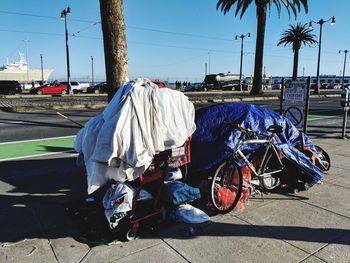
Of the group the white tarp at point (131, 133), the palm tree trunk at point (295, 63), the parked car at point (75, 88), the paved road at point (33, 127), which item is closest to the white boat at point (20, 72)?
the parked car at point (75, 88)

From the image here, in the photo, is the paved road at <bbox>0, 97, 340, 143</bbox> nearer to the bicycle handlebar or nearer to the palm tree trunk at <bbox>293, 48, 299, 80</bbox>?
the bicycle handlebar

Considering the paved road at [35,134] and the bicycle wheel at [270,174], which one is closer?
the bicycle wheel at [270,174]

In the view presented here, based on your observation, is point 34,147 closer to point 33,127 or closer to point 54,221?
point 33,127

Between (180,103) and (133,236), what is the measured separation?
155 cm

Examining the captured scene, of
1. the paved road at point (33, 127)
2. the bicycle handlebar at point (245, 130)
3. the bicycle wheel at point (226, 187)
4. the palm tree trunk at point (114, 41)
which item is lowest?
the paved road at point (33, 127)

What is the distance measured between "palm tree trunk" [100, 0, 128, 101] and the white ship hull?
9634 centimetres

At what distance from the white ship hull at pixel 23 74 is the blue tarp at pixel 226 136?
9857cm

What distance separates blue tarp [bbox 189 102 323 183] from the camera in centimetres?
449

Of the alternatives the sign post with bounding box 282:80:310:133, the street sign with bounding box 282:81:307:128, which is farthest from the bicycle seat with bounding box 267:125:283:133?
the street sign with bounding box 282:81:307:128

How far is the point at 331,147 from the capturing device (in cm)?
831

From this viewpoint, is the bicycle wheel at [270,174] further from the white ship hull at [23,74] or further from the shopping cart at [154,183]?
the white ship hull at [23,74]

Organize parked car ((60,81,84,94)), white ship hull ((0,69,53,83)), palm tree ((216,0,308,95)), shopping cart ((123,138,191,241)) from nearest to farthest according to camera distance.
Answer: shopping cart ((123,138,191,241))
palm tree ((216,0,308,95))
parked car ((60,81,84,94))
white ship hull ((0,69,53,83))

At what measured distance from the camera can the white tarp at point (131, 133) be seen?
10.8 feet

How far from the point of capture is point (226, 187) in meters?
4.34
